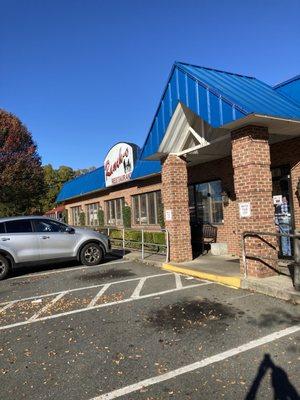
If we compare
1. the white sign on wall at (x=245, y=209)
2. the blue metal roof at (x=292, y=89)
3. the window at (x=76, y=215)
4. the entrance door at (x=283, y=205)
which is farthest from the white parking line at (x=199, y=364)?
the window at (x=76, y=215)

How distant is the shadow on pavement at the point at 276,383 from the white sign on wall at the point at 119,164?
15.0 m

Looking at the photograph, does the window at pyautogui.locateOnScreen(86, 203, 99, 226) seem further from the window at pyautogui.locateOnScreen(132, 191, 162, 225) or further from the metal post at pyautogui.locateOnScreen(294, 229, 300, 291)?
the metal post at pyautogui.locateOnScreen(294, 229, 300, 291)

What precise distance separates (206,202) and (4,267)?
22.5 ft

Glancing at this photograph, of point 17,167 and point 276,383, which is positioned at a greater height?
point 17,167

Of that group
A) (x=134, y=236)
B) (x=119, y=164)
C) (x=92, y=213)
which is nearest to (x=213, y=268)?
(x=134, y=236)

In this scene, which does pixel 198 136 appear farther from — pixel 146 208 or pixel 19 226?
pixel 146 208

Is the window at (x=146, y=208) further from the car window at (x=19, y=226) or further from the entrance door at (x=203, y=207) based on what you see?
the car window at (x=19, y=226)

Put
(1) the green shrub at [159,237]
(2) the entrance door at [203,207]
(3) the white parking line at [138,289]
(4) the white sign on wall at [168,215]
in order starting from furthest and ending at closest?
(1) the green shrub at [159,237], (2) the entrance door at [203,207], (4) the white sign on wall at [168,215], (3) the white parking line at [138,289]

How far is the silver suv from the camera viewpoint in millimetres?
11484

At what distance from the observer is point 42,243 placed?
39.0 feet

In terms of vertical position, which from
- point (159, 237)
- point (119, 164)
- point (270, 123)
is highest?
point (119, 164)

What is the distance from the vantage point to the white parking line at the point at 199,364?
410 centimetres

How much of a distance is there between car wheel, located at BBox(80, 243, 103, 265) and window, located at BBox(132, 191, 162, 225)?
206 inches

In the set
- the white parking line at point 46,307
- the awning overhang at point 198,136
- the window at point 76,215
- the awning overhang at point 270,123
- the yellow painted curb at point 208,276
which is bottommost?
the white parking line at point 46,307
